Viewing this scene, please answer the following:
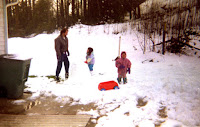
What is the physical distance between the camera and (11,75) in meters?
4.88

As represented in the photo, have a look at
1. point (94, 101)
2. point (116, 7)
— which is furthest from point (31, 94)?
point (116, 7)

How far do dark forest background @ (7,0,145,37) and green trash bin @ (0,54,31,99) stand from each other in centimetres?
1646

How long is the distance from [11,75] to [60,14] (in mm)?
22128

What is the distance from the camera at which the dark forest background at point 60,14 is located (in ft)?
71.8

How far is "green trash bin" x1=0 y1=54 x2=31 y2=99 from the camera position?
15.8 ft

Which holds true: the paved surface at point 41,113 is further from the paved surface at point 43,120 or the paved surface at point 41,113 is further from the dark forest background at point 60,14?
the dark forest background at point 60,14

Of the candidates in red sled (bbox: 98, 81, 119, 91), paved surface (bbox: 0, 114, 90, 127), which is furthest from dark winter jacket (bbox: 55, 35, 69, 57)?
paved surface (bbox: 0, 114, 90, 127)

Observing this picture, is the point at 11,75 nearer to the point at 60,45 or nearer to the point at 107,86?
the point at 60,45

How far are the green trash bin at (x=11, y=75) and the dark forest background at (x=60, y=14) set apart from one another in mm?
16461

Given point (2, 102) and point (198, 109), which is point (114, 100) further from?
point (2, 102)

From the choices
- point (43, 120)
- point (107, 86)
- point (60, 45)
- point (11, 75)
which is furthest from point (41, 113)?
point (60, 45)

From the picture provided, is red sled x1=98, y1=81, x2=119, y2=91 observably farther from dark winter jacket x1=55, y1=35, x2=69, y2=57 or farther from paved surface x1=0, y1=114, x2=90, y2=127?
dark winter jacket x1=55, y1=35, x2=69, y2=57

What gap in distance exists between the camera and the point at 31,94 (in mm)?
5367

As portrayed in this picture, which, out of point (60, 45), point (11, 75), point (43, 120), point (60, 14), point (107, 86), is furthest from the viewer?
point (60, 14)
